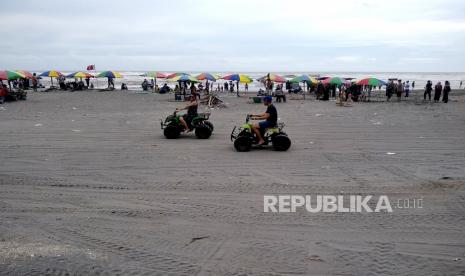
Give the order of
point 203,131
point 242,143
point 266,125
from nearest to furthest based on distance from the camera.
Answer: point 242,143, point 266,125, point 203,131

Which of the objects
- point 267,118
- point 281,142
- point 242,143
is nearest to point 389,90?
point 281,142

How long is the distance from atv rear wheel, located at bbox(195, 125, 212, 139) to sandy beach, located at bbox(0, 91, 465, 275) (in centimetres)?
33

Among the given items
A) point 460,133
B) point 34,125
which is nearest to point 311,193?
point 460,133

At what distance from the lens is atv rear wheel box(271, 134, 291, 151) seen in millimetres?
10367

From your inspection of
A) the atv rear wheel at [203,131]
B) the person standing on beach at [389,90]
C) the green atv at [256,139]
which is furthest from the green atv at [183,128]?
the person standing on beach at [389,90]

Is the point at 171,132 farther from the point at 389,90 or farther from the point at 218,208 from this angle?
the point at 389,90

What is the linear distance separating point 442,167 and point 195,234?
617 cm

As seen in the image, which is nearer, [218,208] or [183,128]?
[218,208]

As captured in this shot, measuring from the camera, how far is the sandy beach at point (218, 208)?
4484 mm

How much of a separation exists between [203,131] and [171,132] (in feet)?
3.28

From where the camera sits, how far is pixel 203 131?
40.4ft

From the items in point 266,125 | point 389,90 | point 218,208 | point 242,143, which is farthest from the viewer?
point 389,90

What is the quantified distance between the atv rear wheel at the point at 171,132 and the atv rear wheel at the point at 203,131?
0.59 meters

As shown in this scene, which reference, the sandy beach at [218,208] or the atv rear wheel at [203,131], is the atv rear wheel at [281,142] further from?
the atv rear wheel at [203,131]
